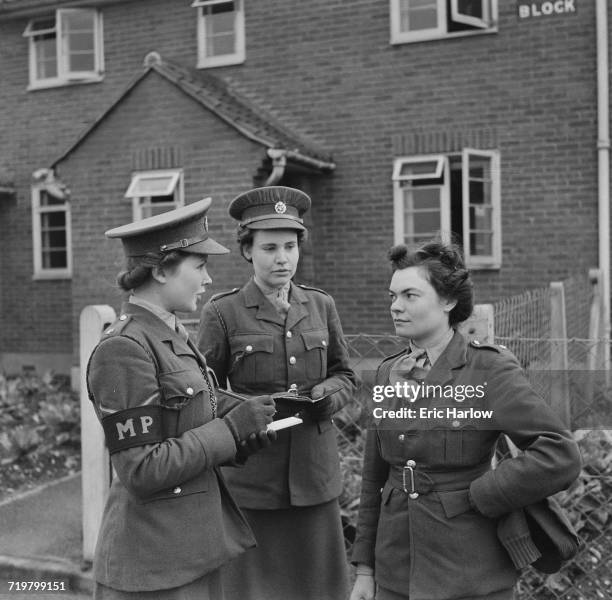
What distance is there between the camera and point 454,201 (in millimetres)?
9688

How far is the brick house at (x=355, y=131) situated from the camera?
920 centimetres

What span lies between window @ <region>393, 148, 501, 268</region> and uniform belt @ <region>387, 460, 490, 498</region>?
6.98m

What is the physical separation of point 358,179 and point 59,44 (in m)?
4.83

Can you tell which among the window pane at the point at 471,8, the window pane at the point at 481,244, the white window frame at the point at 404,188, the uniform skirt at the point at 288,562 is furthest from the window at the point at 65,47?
the uniform skirt at the point at 288,562

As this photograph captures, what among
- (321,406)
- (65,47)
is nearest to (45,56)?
(65,47)

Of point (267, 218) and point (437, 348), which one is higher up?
point (267, 218)

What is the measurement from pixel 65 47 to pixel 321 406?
9.74 meters

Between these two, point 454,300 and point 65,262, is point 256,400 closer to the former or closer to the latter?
point 454,300

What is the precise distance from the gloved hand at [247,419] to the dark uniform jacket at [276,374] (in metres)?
0.76

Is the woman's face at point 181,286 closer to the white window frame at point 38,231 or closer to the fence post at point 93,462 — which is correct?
the fence post at point 93,462

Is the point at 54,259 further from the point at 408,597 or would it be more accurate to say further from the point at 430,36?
the point at 408,597

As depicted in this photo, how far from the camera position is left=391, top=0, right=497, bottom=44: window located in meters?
9.35

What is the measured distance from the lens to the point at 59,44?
455 inches

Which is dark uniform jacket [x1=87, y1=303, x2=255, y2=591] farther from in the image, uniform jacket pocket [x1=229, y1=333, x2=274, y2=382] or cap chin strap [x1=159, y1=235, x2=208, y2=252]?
uniform jacket pocket [x1=229, y1=333, x2=274, y2=382]
